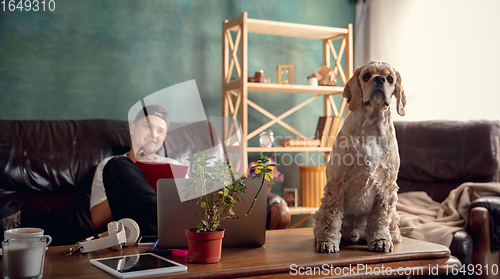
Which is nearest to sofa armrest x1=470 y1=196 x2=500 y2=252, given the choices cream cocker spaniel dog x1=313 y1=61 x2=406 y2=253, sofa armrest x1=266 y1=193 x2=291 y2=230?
sofa armrest x1=266 y1=193 x2=291 y2=230

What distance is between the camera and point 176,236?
1.15 meters

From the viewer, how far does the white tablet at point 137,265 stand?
0.91 meters

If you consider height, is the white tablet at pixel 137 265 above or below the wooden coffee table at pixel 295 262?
above

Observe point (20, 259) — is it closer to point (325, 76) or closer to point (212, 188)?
point (212, 188)

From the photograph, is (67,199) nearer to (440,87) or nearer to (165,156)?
(165,156)

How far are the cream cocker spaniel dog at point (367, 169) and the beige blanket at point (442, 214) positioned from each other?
994mm

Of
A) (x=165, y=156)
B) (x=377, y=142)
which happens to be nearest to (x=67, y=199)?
(x=165, y=156)

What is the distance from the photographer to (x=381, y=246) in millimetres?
1137

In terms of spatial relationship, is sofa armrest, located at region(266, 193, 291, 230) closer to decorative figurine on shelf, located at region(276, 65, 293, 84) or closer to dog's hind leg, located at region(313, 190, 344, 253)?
dog's hind leg, located at region(313, 190, 344, 253)

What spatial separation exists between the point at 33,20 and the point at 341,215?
2.52m

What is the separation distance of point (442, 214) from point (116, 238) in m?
1.87

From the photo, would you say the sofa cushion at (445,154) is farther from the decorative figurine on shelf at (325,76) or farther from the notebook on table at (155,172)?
the notebook on table at (155,172)

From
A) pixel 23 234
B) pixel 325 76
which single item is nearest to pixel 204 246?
pixel 23 234

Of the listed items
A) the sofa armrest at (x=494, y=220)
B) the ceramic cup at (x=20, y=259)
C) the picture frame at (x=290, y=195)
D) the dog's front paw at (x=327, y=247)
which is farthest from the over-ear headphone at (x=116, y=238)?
the picture frame at (x=290, y=195)
